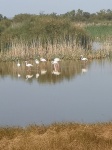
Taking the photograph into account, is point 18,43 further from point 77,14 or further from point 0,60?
point 77,14

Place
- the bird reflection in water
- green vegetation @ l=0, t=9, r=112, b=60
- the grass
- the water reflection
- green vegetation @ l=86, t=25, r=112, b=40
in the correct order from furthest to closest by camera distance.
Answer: green vegetation @ l=86, t=25, r=112, b=40 < green vegetation @ l=0, t=9, r=112, b=60 < the bird reflection in water < the water reflection < the grass

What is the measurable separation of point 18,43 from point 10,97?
13.6 metres

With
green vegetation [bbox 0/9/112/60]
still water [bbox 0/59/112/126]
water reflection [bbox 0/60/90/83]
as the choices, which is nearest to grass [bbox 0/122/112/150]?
still water [bbox 0/59/112/126]

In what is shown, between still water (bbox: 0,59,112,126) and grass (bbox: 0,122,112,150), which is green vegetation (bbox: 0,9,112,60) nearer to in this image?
still water (bbox: 0,59,112,126)

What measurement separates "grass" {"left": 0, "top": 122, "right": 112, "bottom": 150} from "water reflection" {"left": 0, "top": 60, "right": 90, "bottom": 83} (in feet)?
37.8

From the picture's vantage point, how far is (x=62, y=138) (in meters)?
9.21

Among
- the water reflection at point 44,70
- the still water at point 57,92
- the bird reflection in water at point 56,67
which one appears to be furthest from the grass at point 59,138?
the bird reflection in water at point 56,67

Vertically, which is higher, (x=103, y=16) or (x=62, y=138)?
(x=103, y=16)

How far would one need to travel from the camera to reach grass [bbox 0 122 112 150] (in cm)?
870

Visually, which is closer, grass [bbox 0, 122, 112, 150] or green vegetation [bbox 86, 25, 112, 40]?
grass [bbox 0, 122, 112, 150]

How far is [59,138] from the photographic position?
9203 millimetres

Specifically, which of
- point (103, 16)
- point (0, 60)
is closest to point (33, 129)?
point (0, 60)

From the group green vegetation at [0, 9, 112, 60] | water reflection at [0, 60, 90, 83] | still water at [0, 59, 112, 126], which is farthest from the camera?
green vegetation at [0, 9, 112, 60]

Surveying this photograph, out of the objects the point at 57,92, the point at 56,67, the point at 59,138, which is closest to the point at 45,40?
the point at 56,67
